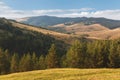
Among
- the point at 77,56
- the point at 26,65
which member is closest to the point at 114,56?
the point at 77,56

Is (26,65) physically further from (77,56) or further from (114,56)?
(114,56)

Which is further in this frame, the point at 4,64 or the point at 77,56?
the point at 4,64

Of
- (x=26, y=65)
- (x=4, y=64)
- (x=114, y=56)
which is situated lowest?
(x=4, y=64)

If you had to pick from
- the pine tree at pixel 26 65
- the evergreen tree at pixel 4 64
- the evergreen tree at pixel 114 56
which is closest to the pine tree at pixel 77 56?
the evergreen tree at pixel 114 56

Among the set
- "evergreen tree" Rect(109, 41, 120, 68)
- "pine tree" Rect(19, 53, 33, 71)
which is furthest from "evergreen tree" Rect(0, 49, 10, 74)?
"evergreen tree" Rect(109, 41, 120, 68)

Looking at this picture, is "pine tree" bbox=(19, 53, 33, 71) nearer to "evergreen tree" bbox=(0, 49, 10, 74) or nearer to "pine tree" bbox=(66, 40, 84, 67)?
"evergreen tree" bbox=(0, 49, 10, 74)

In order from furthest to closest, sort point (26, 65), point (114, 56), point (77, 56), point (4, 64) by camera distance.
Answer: point (4, 64)
point (26, 65)
point (77, 56)
point (114, 56)

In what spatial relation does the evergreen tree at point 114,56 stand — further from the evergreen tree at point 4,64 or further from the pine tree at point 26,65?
the evergreen tree at point 4,64

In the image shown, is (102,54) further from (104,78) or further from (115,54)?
(104,78)

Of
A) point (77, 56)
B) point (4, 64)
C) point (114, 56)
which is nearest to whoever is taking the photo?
point (114, 56)

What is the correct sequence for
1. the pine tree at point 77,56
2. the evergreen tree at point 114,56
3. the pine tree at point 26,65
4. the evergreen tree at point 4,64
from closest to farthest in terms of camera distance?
the evergreen tree at point 114,56 → the pine tree at point 77,56 → the pine tree at point 26,65 → the evergreen tree at point 4,64

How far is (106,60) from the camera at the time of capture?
108 m

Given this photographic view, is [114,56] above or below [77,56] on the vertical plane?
above

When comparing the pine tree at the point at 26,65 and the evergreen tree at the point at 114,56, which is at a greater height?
the evergreen tree at the point at 114,56
